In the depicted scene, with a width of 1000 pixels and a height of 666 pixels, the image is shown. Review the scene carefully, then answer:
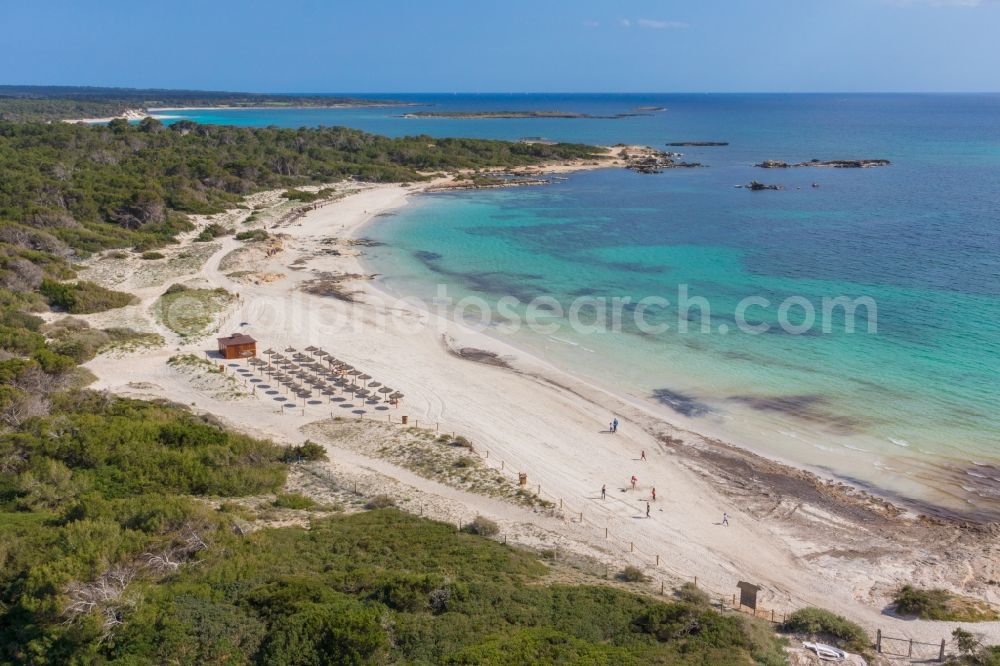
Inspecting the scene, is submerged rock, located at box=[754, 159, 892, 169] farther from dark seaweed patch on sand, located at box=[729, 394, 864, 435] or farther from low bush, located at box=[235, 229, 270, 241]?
dark seaweed patch on sand, located at box=[729, 394, 864, 435]

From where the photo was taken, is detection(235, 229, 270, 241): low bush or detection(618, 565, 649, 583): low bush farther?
detection(235, 229, 270, 241): low bush

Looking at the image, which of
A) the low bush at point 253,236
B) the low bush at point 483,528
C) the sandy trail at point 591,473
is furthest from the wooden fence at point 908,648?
the low bush at point 253,236

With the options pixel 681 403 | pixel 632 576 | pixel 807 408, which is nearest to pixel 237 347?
pixel 681 403

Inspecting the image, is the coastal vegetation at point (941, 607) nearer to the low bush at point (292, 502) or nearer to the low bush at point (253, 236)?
the low bush at point (292, 502)

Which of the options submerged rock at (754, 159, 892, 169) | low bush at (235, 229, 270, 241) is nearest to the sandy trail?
low bush at (235, 229, 270, 241)

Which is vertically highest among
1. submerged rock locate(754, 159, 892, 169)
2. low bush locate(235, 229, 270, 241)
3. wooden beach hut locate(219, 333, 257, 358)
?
submerged rock locate(754, 159, 892, 169)

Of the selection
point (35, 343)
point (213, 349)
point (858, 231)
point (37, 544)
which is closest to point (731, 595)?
point (37, 544)

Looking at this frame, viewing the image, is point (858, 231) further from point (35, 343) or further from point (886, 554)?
point (35, 343)
